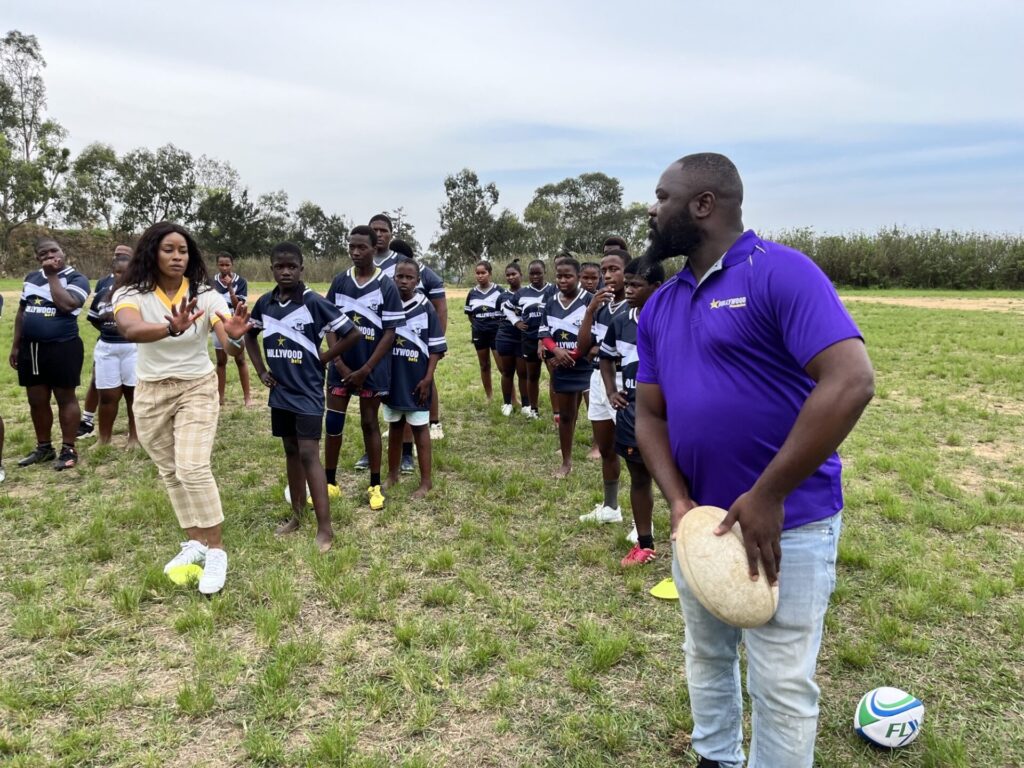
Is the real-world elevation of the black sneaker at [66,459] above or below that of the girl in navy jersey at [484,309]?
below

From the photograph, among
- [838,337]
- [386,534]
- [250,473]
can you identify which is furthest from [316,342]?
[838,337]

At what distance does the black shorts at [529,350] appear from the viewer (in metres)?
8.69

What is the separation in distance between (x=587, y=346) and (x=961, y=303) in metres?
24.5

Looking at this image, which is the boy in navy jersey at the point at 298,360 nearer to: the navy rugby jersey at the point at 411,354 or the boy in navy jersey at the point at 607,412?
the navy rugby jersey at the point at 411,354

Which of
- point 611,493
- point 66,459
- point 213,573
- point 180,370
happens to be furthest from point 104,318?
point 611,493

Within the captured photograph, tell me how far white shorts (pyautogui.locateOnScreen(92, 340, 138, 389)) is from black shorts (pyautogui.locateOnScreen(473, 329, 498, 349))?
4.43 m

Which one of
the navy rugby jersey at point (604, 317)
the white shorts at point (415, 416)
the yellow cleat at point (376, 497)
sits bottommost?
the yellow cleat at point (376, 497)

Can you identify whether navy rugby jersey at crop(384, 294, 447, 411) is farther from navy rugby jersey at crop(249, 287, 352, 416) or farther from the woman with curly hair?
the woman with curly hair

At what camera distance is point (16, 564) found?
4.66m

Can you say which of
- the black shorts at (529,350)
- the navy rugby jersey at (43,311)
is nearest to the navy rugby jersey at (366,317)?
the navy rugby jersey at (43,311)

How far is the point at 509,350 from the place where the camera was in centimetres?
902

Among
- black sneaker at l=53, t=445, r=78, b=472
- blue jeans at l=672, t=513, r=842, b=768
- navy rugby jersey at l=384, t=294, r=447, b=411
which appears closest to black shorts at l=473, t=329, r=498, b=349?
navy rugby jersey at l=384, t=294, r=447, b=411

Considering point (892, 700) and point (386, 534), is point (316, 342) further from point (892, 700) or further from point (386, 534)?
point (892, 700)

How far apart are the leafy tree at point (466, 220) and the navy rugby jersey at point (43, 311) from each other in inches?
2120
